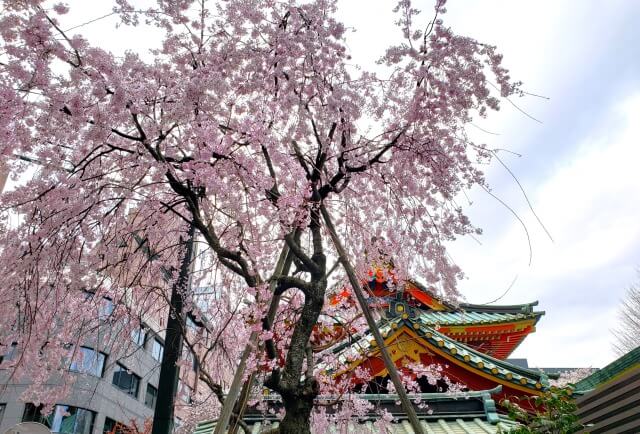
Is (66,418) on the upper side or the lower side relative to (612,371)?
upper

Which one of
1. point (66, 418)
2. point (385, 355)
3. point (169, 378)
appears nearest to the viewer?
point (169, 378)

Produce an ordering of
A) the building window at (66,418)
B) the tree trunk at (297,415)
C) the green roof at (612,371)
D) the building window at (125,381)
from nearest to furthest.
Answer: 1. the tree trunk at (297,415)
2. the green roof at (612,371)
3. the building window at (66,418)
4. the building window at (125,381)

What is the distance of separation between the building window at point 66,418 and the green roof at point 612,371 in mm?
20894

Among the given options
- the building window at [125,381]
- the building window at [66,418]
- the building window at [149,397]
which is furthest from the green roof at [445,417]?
the building window at [149,397]

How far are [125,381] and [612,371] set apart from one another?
24473 millimetres

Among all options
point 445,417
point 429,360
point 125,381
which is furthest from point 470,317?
point 125,381

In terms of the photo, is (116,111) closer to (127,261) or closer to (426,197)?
(127,261)

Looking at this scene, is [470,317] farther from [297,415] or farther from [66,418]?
[66,418]

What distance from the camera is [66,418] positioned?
1941 centimetres

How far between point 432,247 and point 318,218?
157cm

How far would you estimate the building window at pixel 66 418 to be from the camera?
1875cm

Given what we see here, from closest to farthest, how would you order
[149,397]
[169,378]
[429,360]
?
1. [169,378]
2. [429,360]
3. [149,397]

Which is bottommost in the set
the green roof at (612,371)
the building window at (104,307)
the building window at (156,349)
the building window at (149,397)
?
the green roof at (612,371)

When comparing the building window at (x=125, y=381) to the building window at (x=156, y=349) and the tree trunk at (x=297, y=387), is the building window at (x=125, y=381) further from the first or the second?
Answer: the tree trunk at (x=297, y=387)
